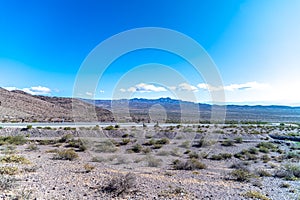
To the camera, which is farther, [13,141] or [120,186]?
[13,141]

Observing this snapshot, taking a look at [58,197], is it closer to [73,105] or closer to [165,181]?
[165,181]

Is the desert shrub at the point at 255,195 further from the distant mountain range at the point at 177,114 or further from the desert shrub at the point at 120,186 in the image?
the distant mountain range at the point at 177,114

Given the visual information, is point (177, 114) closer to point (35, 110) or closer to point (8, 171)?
point (35, 110)

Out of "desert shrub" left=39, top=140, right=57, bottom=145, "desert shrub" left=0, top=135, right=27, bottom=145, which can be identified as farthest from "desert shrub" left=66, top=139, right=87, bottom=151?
"desert shrub" left=0, top=135, right=27, bottom=145

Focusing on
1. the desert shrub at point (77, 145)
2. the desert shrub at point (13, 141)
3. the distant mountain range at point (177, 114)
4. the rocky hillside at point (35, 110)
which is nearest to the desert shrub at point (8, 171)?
the desert shrub at point (77, 145)

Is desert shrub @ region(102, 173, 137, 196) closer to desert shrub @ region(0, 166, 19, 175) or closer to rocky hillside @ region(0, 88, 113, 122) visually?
desert shrub @ region(0, 166, 19, 175)

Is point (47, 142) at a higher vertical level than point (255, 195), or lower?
lower

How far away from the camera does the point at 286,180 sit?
12367mm

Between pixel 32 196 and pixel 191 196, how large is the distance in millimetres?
4970

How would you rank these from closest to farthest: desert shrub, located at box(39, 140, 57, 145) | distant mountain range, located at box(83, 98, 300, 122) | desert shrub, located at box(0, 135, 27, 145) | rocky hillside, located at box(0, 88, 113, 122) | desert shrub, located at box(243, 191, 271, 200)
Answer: desert shrub, located at box(243, 191, 271, 200), desert shrub, located at box(0, 135, 27, 145), desert shrub, located at box(39, 140, 57, 145), rocky hillside, located at box(0, 88, 113, 122), distant mountain range, located at box(83, 98, 300, 122)

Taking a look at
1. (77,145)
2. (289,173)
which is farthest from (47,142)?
(289,173)

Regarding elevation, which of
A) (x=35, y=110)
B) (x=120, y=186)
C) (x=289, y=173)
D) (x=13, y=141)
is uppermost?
(x=35, y=110)

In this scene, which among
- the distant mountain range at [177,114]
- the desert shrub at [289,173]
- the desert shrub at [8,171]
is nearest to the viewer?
the desert shrub at [8,171]

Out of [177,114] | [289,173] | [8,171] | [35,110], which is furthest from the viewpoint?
[177,114]
